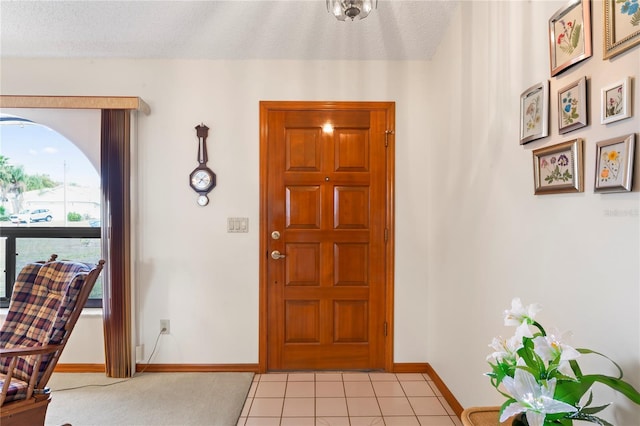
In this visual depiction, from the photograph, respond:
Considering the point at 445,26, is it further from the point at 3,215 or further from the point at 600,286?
the point at 3,215

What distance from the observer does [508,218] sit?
1.44 m

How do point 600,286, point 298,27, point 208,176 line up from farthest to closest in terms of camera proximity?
point 208,176 → point 298,27 → point 600,286

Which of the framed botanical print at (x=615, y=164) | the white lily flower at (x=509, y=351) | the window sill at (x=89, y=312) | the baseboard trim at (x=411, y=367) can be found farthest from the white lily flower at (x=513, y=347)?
the window sill at (x=89, y=312)

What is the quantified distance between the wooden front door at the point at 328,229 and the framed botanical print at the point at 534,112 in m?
1.17

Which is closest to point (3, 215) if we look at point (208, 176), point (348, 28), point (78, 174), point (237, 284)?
point (78, 174)

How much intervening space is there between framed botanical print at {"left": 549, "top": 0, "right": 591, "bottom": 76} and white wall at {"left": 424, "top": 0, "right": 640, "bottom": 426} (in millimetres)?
28

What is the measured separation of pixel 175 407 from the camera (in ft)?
6.51

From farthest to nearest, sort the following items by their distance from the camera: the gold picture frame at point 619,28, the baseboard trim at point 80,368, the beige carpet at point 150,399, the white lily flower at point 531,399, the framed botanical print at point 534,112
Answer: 1. the baseboard trim at point 80,368
2. the beige carpet at point 150,399
3. the framed botanical print at point 534,112
4. the gold picture frame at point 619,28
5. the white lily flower at point 531,399

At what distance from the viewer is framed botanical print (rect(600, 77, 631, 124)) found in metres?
0.85

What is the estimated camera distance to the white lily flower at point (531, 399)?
0.68 meters

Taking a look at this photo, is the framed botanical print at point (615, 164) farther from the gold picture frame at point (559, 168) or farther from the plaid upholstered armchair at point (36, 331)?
the plaid upholstered armchair at point (36, 331)

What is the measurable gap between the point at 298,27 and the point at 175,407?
8.45 feet

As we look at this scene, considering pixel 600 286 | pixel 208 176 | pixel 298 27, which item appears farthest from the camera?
→ pixel 208 176

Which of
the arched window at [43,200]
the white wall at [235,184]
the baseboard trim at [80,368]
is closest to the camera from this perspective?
Result: the white wall at [235,184]
